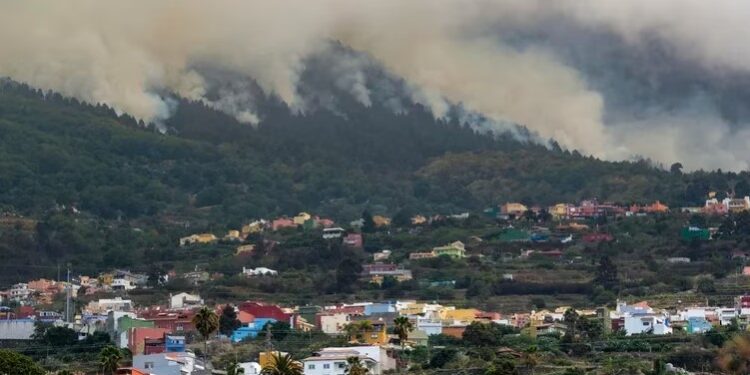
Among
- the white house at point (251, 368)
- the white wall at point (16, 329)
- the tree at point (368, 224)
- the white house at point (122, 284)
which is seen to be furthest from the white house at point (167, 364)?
the tree at point (368, 224)

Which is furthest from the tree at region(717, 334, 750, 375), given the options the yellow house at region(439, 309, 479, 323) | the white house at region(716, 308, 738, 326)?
the yellow house at region(439, 309, 479, 323)

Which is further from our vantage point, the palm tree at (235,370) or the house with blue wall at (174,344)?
the house with blue wall at (174,344)

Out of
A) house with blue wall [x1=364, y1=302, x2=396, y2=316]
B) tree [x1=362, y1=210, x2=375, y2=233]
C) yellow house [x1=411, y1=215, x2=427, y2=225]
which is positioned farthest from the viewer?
yellow house [x1=411, y1=215, x2=427, y2=225]

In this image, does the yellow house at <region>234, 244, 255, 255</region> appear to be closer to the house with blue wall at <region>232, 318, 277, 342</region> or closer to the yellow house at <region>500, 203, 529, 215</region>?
the yellow house at <region>500, 203, 529, 215</region>

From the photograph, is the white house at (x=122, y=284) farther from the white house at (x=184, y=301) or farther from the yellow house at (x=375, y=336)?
the yellow house at (x=375, y=336)

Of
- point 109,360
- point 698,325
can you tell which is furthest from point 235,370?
point 698,325

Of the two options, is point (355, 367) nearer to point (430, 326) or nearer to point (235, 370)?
point (235, 370)
